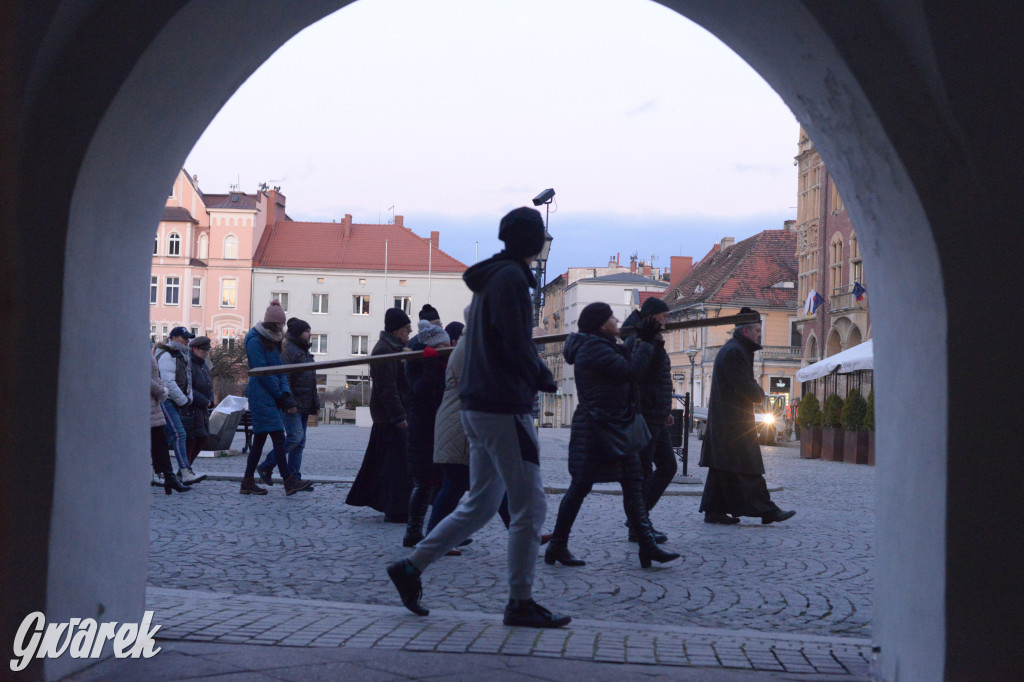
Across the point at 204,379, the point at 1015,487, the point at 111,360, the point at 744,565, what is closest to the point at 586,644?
the point at 1015,487

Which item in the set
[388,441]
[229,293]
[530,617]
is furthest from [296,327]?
[229,293]

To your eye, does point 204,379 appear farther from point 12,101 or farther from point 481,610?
point 12,101

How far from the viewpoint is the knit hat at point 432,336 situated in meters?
8.62

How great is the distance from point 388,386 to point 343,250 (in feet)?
238

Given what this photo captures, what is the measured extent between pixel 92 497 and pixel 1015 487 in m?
3.49

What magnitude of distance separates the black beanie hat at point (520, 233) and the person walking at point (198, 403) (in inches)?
343

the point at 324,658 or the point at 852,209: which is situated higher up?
the point at 852,209

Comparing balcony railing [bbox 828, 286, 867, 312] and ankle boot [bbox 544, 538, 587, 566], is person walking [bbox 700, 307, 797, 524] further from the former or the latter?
balcony railing [bbox 828, 286, 867, 312]

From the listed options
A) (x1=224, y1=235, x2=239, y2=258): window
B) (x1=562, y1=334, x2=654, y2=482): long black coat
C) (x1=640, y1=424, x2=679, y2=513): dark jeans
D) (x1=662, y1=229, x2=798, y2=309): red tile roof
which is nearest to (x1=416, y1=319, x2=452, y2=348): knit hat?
(x1=562, y1=334, x2=654, y2=482): long black coat

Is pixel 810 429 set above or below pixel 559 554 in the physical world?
above

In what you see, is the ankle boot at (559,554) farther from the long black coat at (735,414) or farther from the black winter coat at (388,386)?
the long black coat at (735,414)

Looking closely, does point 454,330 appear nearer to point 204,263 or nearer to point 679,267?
point 204,263

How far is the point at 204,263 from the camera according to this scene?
3004 inches

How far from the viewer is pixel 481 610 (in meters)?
5.95
